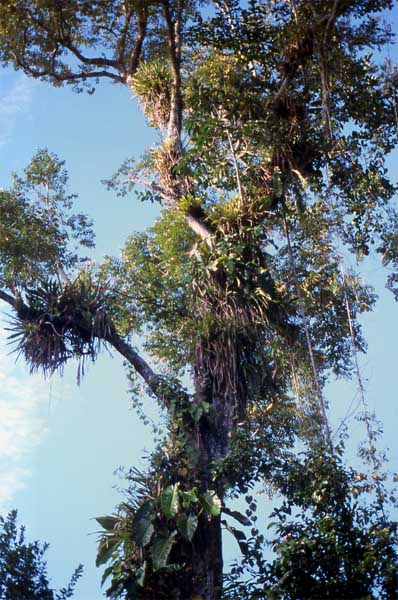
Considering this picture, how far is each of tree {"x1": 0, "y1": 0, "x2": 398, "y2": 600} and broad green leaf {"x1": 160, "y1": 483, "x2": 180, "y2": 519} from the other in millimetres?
17

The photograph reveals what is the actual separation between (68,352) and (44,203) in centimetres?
274

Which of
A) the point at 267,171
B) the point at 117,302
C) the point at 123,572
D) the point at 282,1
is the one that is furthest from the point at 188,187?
the point at 123,572

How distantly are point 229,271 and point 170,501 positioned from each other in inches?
90.0

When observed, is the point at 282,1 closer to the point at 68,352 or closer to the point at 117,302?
the point at 117,302

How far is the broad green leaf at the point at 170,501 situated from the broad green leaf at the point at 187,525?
0.08 m

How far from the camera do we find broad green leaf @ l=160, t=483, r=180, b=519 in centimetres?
657

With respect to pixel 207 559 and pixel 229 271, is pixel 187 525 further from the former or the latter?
pixel 229 271

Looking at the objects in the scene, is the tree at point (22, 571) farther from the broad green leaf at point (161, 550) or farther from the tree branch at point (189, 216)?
the tree branch at point (189, 216)

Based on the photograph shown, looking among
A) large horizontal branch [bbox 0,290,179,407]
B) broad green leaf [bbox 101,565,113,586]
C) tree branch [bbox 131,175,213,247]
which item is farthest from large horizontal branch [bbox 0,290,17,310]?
broad green leaf [bbox 101,565,113,586]

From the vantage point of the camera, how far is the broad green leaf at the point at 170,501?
657 cm

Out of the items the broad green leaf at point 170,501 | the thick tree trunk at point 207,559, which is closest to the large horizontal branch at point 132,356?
the broad green leaf at point 170,501

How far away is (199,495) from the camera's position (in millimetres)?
6820

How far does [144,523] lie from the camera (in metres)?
6.58

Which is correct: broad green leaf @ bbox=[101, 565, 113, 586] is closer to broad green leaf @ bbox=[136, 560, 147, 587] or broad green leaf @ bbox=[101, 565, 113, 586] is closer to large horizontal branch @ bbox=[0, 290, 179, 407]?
broad green leaf @ bbox=[136, 560, 147, 587]
